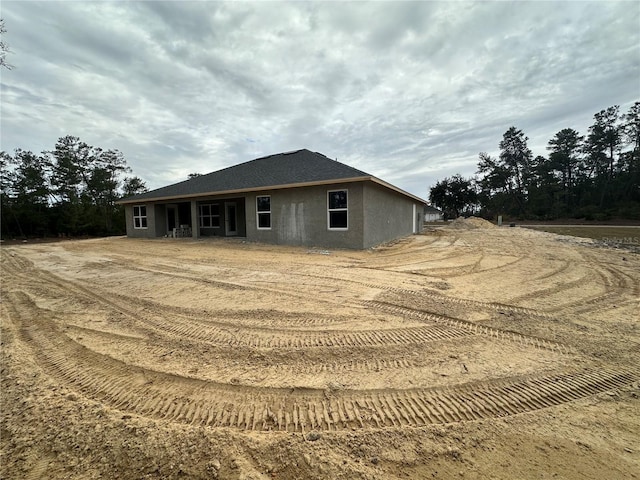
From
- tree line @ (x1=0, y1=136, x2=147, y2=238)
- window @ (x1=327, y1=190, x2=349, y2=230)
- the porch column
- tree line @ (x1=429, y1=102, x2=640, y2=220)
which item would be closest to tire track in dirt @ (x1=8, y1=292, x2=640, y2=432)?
window @ (x1=327, y1=190, x2=349, y2=230)

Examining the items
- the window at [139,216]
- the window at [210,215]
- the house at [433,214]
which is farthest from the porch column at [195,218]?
the house at [433,214]

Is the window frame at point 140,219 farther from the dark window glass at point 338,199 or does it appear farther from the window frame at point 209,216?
the dark window glass at point 338,199

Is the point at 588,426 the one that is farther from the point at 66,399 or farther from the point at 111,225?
the point at 111,225

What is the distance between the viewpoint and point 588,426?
195 centimetres

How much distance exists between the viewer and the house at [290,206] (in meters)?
11.2

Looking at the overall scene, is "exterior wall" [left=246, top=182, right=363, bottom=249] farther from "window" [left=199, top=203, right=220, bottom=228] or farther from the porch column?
"window" [left=199, top=203, right=220, bottom=228]

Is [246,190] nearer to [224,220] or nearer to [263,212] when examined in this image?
[263,212]

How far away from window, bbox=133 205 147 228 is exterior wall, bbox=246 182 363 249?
1024cm

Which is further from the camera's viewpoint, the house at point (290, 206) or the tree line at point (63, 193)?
the tree line at point (63, 193)

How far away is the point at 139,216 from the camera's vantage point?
2002cm

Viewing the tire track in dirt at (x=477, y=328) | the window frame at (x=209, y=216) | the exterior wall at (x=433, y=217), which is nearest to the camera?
the tire track in dirt at (x=477, y=328)

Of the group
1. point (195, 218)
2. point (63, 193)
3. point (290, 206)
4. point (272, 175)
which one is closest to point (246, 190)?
point (272, 175)

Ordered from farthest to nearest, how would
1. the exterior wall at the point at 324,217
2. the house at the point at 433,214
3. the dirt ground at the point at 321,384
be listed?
the house at the point at 433,214 < the exterior wall at the point at 324,217 < the dirt ground at the point at 321,384

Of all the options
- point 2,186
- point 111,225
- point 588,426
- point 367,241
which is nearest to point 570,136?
point 367,241
